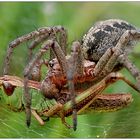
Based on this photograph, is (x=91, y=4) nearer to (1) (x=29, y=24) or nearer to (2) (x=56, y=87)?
(1) (x=29, y=24)

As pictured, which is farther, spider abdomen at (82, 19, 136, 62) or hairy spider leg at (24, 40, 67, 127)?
spider abdomen at (82, 19, 136, 62)

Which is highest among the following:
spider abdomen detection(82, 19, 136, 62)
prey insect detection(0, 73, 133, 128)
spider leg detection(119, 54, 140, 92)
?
spider abdomen detection(82, 19, 136, 62)

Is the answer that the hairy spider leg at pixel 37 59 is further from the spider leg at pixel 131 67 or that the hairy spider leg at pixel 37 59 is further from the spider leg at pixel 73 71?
the spider leg at pixel 131 67

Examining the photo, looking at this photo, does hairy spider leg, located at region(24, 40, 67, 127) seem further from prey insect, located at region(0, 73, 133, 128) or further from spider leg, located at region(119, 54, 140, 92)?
spider leg, located at region(119, 54, 140, 92)

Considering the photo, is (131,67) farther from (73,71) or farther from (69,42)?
(69,42)

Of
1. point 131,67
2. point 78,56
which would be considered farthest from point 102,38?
point 131,67

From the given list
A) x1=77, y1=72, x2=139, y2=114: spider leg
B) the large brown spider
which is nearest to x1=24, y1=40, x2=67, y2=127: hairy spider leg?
the large brown spider

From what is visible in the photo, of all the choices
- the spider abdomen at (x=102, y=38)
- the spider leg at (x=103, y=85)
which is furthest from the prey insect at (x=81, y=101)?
the spider abdomen at (x=102, y=38)
